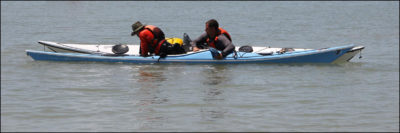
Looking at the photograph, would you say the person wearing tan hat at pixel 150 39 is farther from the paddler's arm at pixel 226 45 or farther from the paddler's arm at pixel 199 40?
the paddler's arm at pixel 226 45

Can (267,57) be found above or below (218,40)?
below

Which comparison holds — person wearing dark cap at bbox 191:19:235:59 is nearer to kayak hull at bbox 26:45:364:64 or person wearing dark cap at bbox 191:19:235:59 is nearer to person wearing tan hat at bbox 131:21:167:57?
kayak hull at bbox 26:45:364:64

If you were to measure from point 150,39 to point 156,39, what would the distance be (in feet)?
0.54

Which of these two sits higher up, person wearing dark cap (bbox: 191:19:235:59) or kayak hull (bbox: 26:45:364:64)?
person wearing dark cap (bbox: 191:19:235:59)

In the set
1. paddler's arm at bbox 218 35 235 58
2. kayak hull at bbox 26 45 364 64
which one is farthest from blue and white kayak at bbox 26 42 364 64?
paddler's arm at bbox 218 35 235 58

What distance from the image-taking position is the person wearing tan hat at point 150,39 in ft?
47.5

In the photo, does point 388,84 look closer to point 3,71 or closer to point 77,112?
point 77,112

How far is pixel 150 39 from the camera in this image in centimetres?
1471

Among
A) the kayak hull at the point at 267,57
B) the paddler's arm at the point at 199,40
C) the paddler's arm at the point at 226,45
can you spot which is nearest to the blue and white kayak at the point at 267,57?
the kayak hull at the point at 267,57

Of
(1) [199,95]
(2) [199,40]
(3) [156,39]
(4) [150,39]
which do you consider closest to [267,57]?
(2) [199,40]

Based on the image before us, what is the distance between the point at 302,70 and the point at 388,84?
83.6 inches

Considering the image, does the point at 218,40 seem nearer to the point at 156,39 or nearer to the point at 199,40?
the point at 199,40

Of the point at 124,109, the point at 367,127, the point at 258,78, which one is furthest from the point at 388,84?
the point at 124,109

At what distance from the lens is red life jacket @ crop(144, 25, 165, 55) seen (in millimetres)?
14633
